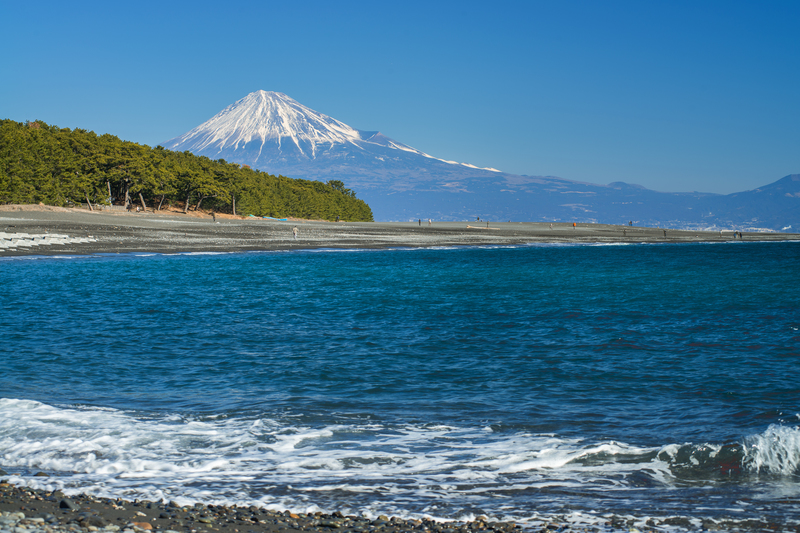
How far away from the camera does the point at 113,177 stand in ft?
328

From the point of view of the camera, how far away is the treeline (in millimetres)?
84750

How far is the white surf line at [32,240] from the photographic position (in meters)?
52.7

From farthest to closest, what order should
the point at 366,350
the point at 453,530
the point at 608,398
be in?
1. the point at 366,350
2. the point at 608,398
3. the point at 453,530

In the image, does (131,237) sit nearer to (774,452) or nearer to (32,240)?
(32,240)

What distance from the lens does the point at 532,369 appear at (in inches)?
632

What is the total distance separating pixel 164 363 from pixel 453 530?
11905mm

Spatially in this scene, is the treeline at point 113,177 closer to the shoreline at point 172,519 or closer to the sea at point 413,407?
the sea at point 413,407

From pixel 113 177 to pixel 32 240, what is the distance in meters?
46.2

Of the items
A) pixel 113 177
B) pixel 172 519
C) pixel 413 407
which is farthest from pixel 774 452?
pixel 113 177

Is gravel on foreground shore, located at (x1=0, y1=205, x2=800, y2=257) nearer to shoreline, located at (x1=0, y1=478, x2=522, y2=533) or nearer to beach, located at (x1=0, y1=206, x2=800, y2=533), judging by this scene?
beach, located at (x1=0, y1=206, x2=800, y2=533)

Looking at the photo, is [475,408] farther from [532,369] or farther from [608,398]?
[532,369]

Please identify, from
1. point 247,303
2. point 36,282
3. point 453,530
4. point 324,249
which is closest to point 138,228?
point 324,249

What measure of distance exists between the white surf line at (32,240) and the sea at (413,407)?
2694 cm

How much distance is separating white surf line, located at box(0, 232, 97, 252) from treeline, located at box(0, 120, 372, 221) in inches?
1033
